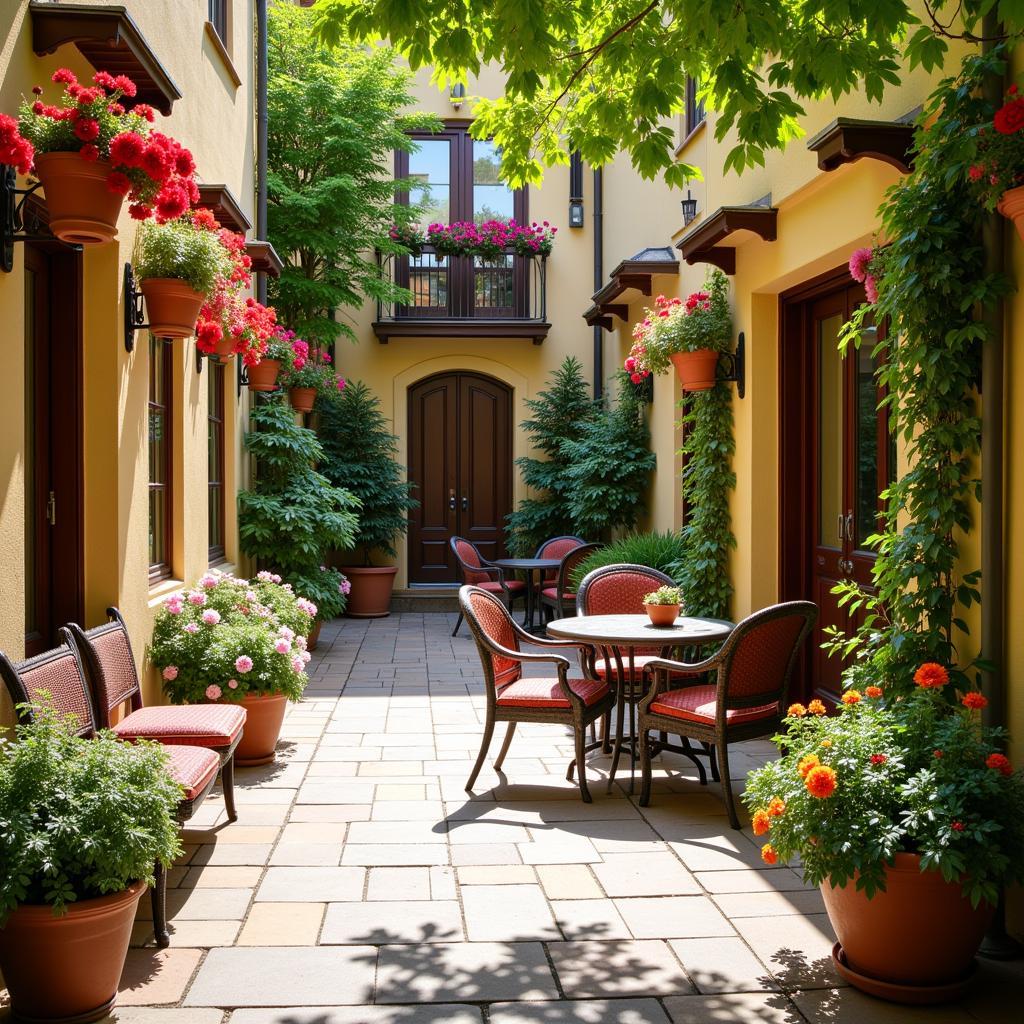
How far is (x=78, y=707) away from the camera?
364 centimetres

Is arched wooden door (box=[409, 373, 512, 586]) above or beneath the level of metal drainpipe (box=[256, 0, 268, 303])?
beneath

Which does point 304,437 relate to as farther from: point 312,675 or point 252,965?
point 252,965

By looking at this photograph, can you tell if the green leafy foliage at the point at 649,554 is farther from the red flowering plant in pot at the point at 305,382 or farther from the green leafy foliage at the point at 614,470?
the red flowering plant in pot at the point at 305,382

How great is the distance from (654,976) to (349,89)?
30.2 feet

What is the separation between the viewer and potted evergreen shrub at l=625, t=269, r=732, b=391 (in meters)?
6.90

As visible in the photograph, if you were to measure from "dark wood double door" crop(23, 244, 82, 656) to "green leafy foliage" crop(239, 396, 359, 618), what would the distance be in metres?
3.83

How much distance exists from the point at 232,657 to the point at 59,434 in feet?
4.57

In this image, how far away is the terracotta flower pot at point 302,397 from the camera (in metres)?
9.65

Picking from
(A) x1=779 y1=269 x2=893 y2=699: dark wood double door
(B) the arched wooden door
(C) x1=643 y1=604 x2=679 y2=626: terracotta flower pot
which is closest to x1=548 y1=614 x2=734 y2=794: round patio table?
(C) x1=643 y1=604 x2=679 y2=626: terracotta flower pot

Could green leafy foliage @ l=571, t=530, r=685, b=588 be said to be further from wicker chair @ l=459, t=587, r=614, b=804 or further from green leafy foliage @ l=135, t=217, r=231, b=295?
green leafy foliage @ l=135, t=217, r=231, b=295

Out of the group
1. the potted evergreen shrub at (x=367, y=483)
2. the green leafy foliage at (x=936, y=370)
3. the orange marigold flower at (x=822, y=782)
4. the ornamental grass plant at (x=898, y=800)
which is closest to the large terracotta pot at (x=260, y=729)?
the ornamental grass plant at (x=898, y=800)

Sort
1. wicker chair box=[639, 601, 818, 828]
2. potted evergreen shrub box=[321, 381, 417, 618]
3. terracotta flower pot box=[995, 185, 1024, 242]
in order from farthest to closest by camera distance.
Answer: potted evergreen shrub box=[321, 381, 417, 618] → wicker chair box=[639, 601, 818, 828] → terracotta flower pot box=[995, 185, 1024, 242]

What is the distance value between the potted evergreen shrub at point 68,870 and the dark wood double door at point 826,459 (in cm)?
389

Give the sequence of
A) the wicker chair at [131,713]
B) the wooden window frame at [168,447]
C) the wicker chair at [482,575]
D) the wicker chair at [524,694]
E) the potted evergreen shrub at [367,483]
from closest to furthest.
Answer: the wicker chair at [131,713], the wicker chair at [524,694], the wooden window frame at [168,447], the wicker chair at [482,575], the potted evergreen shrub at [367,483]
